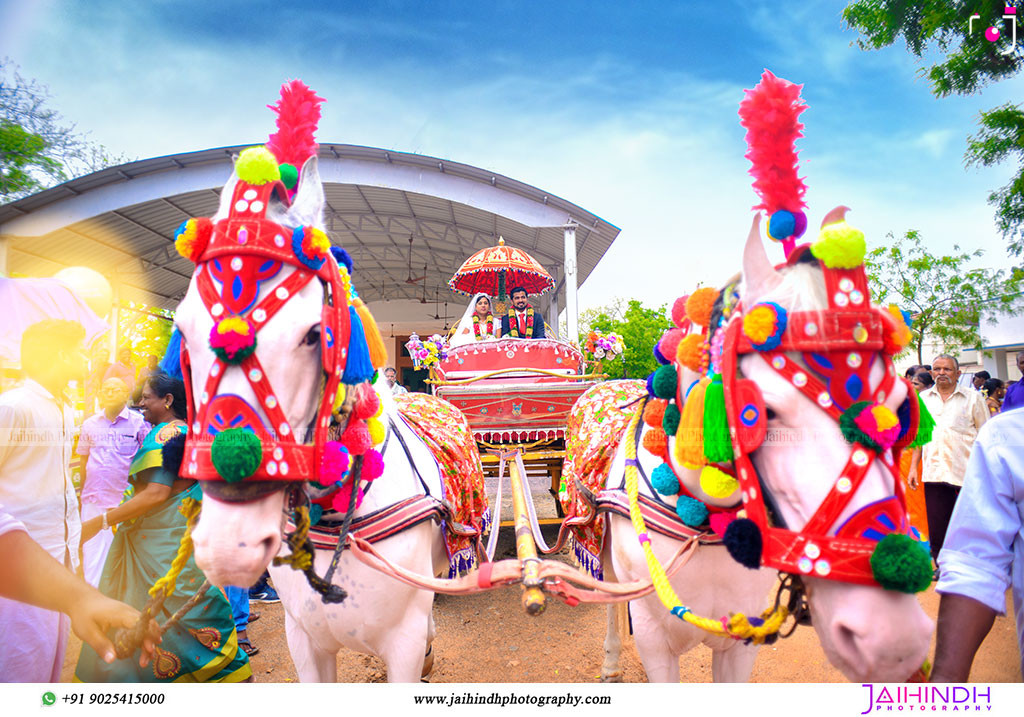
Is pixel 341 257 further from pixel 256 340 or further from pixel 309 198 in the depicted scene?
pixel 256 340

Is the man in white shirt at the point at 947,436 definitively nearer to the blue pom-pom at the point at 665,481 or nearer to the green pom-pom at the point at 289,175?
the blue pom-pom at the point at 665,481

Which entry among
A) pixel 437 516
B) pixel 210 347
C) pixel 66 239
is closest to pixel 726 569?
pixel 437 516

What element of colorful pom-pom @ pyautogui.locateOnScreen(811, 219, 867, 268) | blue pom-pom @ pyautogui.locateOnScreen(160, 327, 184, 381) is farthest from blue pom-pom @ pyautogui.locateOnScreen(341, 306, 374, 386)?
colorful pom-pom @ pyautogui.locateOnScreen(811, 219, 867, 268)

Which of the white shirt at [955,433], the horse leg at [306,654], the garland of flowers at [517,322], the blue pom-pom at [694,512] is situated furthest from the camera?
the garland of flowers at [517,322]

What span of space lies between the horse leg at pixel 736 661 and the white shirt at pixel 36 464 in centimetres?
236

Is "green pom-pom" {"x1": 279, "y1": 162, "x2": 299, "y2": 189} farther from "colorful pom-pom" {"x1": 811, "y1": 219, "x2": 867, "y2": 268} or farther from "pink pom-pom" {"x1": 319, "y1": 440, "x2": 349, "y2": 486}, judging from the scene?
"colorful pom-pom" {"x1": 811, "y1": 219, "x2": 867, "y2": 268}

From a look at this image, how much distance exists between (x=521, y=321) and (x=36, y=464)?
159 inches

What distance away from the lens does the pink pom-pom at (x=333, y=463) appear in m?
1.36

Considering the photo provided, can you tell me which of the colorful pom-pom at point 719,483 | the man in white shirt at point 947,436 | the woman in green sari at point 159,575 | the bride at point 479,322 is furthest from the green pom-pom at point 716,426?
the bride at point 479,322

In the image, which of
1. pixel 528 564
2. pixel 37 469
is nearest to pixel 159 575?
pixel 37 469

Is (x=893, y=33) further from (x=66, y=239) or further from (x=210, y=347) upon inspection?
(x=66, y=239)

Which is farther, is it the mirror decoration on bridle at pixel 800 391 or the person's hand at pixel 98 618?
the person's hand at pixel 98 618
